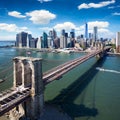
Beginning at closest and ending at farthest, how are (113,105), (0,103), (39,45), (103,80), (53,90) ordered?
(0,103), (113,105), (53,90), (103,80), (39,45)

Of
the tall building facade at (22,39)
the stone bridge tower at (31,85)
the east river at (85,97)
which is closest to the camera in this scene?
the stone bridge tower at (31,85)

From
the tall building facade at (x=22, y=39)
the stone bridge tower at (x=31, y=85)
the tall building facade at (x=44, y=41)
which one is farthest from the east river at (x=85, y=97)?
the tall building facade at (x=22, y=39)

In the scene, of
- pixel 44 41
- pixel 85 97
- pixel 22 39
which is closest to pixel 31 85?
pixel 85 97

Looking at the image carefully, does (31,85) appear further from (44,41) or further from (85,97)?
(44,41)


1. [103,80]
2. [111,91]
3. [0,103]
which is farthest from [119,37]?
[0,103]

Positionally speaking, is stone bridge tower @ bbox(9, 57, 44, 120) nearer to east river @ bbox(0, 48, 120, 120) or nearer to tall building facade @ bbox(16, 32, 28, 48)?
east river @ bbox(0, 48, 120, 120)

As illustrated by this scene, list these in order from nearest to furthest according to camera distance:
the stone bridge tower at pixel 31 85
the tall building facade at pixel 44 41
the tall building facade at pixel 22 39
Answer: the stone bridge tower at pixel 31 85
the tall building facade at pixel 44 41
the tall building facade at pixel 22 39

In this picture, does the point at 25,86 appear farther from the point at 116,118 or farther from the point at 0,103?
the point at 116,118

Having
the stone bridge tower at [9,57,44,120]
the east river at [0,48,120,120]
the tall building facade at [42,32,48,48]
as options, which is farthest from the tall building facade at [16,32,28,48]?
the stone bridge tower at [9,57,44,120]

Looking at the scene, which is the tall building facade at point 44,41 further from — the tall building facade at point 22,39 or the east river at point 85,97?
the east river at point 85,97
